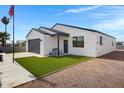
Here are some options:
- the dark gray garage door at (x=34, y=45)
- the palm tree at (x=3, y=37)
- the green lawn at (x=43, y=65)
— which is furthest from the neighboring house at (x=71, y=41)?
the palm tree at (x=3, y=37)

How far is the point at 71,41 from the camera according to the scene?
51.5 feet

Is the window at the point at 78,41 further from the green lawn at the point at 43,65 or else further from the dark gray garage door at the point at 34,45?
the green lawn at the point at 43,65

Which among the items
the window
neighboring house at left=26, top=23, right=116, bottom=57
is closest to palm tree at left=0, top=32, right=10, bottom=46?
neighboring house at left=26, top=23, right=116, bottom=57

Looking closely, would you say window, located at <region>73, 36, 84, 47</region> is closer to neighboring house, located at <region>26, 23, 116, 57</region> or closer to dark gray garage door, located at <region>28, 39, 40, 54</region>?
neighboring house, located at <region>26, 23, 116, 57</region>

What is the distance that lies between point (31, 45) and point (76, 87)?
1478 cm

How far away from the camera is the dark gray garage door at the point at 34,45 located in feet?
52.2

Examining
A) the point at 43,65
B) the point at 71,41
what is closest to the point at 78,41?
the point at 71,41

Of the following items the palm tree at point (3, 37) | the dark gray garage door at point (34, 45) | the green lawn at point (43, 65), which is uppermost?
the palm tree at point (3, 37)

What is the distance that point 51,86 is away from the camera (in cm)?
468

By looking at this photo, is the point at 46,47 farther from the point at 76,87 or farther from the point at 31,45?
the point at 76,87

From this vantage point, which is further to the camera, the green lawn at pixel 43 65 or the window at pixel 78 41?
the window at pixel 78 41

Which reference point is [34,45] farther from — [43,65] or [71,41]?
[43,65]
